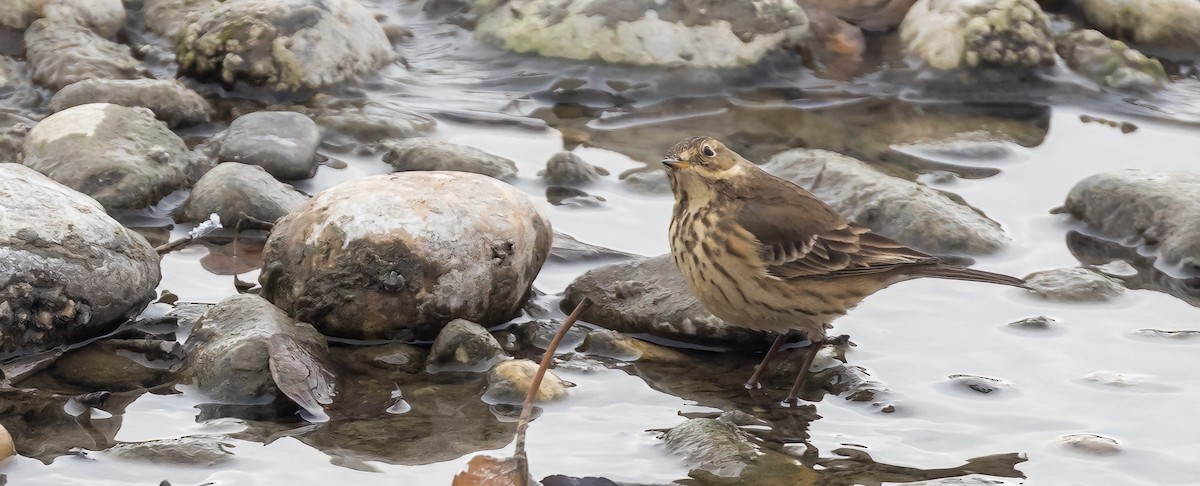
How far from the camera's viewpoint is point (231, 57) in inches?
368

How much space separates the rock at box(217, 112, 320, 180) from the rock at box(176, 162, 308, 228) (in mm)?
544

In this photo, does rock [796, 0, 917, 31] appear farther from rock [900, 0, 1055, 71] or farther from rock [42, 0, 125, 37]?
rock [42, 0, 125, 37]

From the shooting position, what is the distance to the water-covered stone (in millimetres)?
6785

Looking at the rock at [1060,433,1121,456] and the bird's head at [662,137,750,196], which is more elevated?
the bird's head at [662,137,750,196]

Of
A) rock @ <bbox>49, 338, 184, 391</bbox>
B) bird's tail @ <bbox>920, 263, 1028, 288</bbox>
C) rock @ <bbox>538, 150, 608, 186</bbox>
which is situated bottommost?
rock @ <bbox>49, 338, 184, 391</bbox>

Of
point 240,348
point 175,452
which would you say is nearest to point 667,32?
point 240,348

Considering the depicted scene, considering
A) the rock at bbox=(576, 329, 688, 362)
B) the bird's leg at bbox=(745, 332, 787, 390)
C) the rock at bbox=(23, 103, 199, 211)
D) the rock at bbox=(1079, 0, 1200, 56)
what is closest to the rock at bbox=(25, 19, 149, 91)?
the rock at bbox=(23, 103, 199, 211)

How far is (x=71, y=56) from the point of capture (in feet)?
30.3

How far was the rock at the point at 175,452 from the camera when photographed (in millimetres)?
4830

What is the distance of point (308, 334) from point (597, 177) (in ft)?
9.68

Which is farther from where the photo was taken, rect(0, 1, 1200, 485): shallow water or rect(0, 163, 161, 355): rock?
rect(0, 163, 161, 355): rock

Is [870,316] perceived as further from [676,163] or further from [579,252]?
[579,252]

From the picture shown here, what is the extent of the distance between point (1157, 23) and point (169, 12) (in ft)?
25.6

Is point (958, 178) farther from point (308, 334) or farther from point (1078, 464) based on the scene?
point (308, 334)
